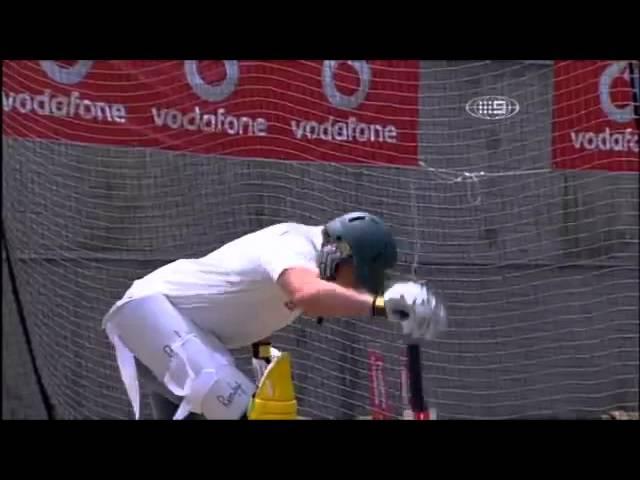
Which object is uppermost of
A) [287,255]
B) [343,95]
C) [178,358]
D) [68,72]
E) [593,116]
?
[68,72]

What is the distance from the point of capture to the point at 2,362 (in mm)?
5141

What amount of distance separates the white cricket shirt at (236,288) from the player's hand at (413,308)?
17.2 inches

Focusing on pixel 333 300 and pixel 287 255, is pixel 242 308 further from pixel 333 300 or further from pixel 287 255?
pixel 333 300

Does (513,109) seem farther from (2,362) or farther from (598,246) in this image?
(2,362)

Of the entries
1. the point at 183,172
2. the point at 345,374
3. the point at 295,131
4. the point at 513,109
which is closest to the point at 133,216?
the point at 183,172

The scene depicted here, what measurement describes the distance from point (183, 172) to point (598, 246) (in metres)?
2.09

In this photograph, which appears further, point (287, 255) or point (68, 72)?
point (68, 72)

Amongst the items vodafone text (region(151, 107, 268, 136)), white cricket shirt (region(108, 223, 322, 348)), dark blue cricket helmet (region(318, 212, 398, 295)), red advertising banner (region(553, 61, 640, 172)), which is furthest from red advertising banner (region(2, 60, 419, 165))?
dark blue cricket helmet (region(318, 212, 398, 295))

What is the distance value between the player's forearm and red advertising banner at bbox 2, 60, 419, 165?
2.36 metres

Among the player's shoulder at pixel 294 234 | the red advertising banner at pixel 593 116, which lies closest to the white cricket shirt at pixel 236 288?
the player's shoulder at pixel 294 234

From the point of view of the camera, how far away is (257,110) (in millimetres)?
5164

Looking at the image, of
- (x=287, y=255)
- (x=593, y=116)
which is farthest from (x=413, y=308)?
(x=593, y=116)

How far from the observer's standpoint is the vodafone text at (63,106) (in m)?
4.93

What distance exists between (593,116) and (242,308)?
2621mm
